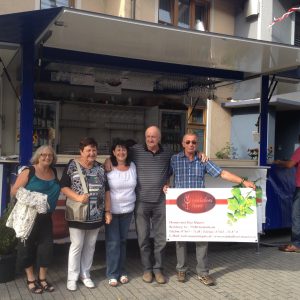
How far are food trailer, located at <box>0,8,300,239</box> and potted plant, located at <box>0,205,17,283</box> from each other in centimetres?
69

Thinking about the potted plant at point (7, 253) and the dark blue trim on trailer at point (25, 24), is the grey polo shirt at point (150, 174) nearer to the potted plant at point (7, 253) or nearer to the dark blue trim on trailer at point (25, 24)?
the potted plant at point (7, 253)

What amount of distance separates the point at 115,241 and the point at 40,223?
0.87m

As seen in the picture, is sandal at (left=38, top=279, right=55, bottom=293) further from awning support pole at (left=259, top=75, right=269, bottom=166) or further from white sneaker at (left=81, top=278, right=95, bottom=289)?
awning support pole at (left=259, top=75, right=269, bottom=166)

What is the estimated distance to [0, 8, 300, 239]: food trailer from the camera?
5.16 metres

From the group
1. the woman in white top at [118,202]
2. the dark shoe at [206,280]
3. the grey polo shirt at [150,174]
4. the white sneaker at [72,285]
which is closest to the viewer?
the white sneaker at [72,285]

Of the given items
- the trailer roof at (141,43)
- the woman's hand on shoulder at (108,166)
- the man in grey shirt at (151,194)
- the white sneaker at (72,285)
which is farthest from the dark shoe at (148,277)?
the trailer roof at (141,43)

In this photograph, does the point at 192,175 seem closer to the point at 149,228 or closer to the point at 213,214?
the point at 213,214

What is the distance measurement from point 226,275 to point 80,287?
6.14 feet

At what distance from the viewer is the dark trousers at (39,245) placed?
4570 millimetres

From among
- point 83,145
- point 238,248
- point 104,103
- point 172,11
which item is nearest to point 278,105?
point 172,11

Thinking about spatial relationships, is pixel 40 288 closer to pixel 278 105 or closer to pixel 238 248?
pixel 238 248

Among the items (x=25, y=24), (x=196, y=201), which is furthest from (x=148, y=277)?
(x=25, y=24)

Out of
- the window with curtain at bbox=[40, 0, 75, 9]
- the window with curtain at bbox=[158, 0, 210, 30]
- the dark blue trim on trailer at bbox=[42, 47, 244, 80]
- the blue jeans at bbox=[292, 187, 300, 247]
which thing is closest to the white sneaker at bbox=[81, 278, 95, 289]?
the dark blue trim on trailer at bbox=[42, 47, 244, 80]

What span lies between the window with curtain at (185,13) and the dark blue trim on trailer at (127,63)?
5.36 metres
